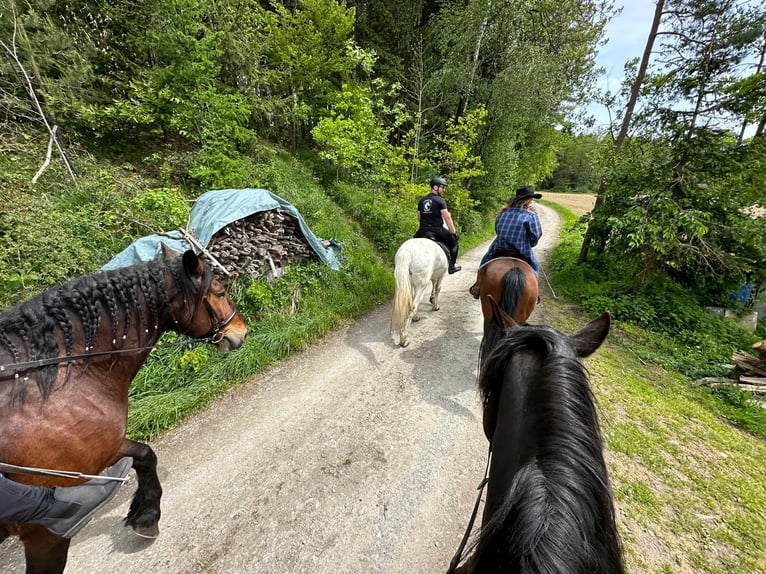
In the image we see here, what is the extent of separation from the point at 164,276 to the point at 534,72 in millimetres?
13700

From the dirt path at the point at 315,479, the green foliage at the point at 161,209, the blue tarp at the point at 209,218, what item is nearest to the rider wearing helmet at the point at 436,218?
the blue tarp at the point at 209,218

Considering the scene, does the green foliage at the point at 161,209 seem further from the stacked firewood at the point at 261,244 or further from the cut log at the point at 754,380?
the cut log at the point at 754,380

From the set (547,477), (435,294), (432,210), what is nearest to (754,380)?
(435,294)

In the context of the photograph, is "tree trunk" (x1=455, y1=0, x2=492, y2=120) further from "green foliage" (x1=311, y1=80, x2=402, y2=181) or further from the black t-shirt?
the black t-shirt

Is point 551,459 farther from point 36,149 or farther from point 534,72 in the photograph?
point 534,72

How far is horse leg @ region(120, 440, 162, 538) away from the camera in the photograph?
2123mm

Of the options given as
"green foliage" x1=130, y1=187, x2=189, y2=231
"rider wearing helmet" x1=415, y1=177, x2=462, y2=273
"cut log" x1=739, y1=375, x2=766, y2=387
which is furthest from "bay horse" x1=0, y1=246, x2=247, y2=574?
"cut log" x1=739, y1=375, x2=766, y2=387

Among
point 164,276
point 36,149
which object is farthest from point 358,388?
point 36,149

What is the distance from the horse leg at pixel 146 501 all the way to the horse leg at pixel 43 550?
1.38 feet

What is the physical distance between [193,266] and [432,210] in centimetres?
478

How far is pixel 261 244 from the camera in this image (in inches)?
207

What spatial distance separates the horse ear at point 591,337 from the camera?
1.59m

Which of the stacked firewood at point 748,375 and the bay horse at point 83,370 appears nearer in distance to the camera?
the bay horse at point 83,370

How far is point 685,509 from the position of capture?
8.38ft
